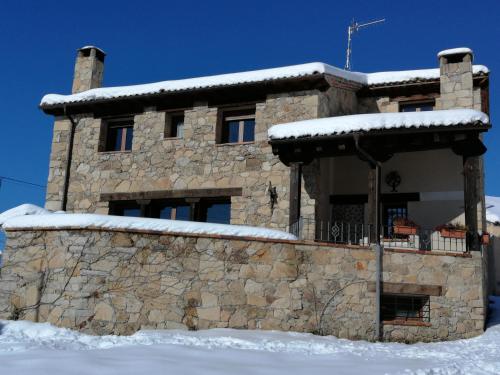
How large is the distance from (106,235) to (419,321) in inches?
232

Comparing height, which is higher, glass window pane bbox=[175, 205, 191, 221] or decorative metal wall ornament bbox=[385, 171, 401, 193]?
decorative metal wall ornament bbox=[385, 171, 401, 193]

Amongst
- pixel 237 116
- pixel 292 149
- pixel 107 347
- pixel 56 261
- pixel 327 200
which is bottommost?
pixel 107 347

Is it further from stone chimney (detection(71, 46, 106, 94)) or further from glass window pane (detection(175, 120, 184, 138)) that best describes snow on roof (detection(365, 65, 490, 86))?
stone chimney (detection(71, 46, 106, 94))

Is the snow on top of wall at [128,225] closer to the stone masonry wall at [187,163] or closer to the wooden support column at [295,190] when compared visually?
the wooden support column at [295,190]

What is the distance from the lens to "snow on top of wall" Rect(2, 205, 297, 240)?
9.79 metres

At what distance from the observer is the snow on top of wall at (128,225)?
9789 mm

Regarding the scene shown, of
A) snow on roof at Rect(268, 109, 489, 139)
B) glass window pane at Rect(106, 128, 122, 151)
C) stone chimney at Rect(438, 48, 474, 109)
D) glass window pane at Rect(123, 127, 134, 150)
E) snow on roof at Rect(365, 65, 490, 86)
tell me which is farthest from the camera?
glass window pane at Rect(106, 128, 122, 151)

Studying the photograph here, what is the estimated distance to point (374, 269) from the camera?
1021 cm

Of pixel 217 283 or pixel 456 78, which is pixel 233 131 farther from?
pixel 456 78

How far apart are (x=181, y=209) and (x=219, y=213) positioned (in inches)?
43.4

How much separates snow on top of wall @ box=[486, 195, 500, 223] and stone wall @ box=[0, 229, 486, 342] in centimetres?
977

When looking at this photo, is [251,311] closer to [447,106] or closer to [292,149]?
[292,149]

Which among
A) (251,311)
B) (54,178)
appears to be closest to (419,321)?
(251,311)

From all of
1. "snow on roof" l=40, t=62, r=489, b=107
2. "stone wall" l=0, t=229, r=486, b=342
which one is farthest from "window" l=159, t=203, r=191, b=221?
"stone wall" l=0, t=229, r=486, b=342
